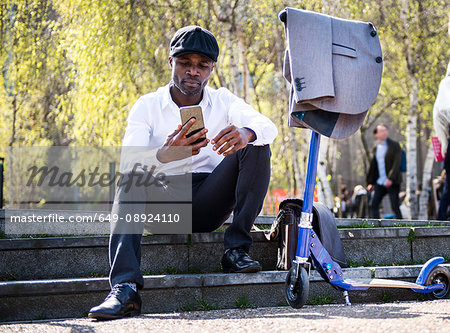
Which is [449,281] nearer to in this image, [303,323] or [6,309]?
[303,323]

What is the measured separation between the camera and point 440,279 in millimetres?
4395

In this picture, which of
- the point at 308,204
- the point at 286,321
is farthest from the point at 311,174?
the point at 286,321

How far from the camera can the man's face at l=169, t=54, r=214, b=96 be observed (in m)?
4.38

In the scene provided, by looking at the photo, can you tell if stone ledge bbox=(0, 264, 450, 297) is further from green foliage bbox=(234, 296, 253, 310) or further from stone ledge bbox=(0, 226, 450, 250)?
stone ledge bbox=(0, 226, 450, 250)

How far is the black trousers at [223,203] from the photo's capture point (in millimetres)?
3695

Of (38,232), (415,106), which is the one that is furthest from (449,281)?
(415,106)

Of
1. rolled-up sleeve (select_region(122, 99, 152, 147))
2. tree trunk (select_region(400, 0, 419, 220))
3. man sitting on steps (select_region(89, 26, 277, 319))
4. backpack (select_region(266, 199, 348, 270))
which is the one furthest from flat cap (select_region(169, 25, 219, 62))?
tree trunk (select_region(400, 0, 419, 220))

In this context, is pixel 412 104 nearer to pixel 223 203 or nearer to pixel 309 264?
pixel 223 203

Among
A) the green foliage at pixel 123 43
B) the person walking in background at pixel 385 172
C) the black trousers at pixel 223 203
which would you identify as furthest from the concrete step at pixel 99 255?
the green foliage at pixel 123 43

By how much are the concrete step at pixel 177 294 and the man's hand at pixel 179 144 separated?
0.79 metres

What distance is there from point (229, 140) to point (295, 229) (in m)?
0.89

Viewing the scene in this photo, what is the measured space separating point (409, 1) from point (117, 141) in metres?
7.19

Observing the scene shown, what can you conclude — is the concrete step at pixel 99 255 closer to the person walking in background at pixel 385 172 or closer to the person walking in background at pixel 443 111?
the person walking in background at pixel 443 111

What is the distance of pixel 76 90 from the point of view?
47.1 ft
